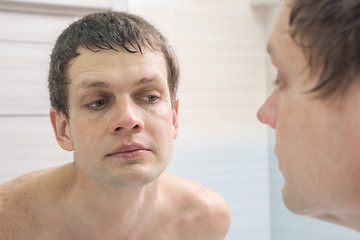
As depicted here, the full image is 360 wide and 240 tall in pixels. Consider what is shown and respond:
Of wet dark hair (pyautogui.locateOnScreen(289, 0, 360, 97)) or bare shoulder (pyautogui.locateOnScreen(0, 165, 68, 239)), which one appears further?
bare shoulder (pyautogui.locateOnScreen(0, 165, 68, 239))

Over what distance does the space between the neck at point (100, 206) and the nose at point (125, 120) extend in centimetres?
24

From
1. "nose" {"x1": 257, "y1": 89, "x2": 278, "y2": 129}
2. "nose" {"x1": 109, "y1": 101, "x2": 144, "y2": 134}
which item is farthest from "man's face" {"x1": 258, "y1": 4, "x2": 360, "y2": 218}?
"nose" {"x1": 109, "y1": 101, "x2": 144, "y2": 134}

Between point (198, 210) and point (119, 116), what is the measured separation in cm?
52

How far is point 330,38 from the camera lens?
492mm

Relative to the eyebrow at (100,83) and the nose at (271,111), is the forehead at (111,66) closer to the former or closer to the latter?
the eyebrow at (100,83)

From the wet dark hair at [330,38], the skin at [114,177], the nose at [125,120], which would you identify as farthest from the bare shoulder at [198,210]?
the wet dark hair at [330,38]

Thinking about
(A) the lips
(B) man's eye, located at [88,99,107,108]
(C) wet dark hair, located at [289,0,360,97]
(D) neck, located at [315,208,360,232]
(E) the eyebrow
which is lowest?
(A) the lips

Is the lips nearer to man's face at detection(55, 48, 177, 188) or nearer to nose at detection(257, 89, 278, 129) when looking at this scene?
man's face at detection(55, 48, 177, 188)

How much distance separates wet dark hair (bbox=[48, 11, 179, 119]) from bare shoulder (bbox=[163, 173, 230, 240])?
0.36 meters

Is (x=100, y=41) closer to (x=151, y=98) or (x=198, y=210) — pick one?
(x=151, y=98)

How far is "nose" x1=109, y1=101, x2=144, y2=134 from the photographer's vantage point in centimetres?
87

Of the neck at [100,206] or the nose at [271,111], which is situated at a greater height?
the nose at [271,111]

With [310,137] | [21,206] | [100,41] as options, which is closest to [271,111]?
[310,137]

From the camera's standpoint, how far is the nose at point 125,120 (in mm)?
867
